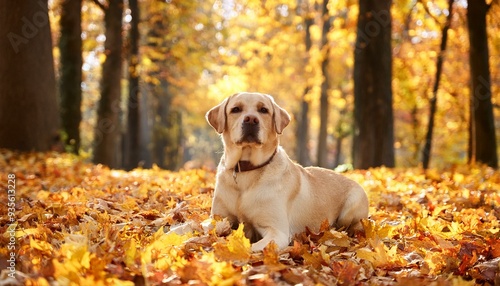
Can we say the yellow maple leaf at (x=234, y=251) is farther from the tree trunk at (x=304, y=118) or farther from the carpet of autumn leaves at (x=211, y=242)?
the tree trunk at (x=304, y=118)

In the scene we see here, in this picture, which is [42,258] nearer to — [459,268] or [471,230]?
[459,268]

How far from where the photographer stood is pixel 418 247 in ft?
13.3

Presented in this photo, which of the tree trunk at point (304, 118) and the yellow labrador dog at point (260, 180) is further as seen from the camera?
the tree trunk at point (304, 118)

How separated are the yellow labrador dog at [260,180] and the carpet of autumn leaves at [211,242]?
0.23 m

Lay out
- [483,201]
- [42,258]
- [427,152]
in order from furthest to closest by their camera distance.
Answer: [427,152], [483,201], [42,258]

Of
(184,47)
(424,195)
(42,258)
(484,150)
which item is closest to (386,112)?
(484,150)

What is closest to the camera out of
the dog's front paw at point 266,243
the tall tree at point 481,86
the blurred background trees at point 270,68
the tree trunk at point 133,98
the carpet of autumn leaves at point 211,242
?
the carpet of autumn leaves at point 211,242

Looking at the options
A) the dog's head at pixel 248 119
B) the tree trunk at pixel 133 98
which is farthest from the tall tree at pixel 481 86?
the tree trunk at pixel 133 98

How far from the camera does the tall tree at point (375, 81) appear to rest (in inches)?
436

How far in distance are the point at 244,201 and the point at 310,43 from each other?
742 inches

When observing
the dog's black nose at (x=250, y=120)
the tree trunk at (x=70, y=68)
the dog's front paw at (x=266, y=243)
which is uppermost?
the tree trunk at (x=70, y=68)

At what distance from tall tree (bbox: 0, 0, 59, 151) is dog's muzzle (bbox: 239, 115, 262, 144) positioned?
7089 mm

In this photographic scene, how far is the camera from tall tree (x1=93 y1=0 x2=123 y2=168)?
14008mm

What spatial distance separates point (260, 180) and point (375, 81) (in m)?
7.42
